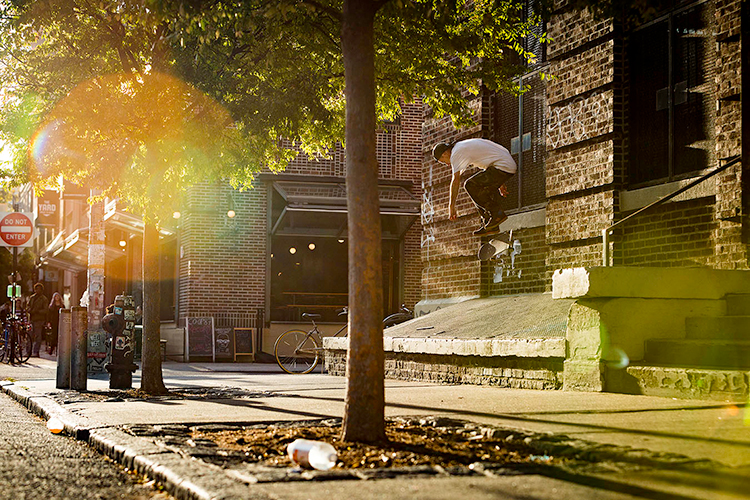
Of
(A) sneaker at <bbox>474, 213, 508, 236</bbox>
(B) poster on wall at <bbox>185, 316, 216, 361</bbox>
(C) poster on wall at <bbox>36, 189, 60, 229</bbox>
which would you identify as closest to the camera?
(A) sneaker at <bbox>474, 213, 508, 236</bbox>

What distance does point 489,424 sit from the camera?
6137 mm

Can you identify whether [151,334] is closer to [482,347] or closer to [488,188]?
[482,347]

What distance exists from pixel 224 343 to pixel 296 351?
19.4ft

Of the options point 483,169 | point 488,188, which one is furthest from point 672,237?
point 483,169

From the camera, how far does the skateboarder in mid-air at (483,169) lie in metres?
10.9

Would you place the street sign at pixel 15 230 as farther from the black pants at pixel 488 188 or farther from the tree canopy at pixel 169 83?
the black pants at pixel 488 188

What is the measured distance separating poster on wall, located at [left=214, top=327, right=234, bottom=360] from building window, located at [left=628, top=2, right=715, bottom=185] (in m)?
14.5

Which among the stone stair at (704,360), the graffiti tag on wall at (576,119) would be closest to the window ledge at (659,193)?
the graffiti tag on wall at (576,119)

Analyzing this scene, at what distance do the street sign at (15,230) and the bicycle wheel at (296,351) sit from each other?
6760 millimetres

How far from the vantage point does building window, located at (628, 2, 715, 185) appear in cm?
1080

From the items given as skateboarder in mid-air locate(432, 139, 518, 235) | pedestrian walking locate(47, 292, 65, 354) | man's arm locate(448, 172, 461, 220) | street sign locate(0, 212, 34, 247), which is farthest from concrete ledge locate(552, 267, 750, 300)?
pedestrian walking locate(47, 292, 65, 354)

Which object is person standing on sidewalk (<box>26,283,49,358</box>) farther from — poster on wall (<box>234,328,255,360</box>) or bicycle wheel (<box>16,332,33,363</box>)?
poster on wall (<box>234,328,255,360</box>)

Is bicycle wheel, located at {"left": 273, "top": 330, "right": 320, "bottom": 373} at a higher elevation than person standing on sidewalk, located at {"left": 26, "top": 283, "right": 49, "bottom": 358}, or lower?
lower

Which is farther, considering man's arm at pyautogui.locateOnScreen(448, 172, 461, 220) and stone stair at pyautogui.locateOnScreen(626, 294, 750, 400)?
man's arm at pyautogui.locateOnScreen(448, 172, 461, 220)
